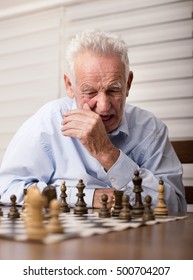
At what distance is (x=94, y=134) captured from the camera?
76.9 inches

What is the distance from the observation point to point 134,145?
225 centimetres

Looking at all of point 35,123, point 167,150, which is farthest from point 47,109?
point 167,150

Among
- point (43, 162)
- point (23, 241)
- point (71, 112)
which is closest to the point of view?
point (23, 241)

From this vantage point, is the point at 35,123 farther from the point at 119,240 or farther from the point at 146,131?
the point at 119,240

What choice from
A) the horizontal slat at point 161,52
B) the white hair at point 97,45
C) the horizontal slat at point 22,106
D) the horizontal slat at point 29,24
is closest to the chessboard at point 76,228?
the white hair at point 97,45

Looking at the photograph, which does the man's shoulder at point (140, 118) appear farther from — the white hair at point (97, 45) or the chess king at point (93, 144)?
the white hair at point (97, 45)

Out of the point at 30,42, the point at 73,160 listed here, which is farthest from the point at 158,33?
the point at 73,160

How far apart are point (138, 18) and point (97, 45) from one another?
153cm

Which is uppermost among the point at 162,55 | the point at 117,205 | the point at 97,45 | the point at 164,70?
the point at 162,55

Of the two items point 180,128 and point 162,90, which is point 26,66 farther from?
point 180,128

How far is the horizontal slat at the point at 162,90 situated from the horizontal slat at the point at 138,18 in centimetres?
48

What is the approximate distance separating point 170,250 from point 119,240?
0.13 m
